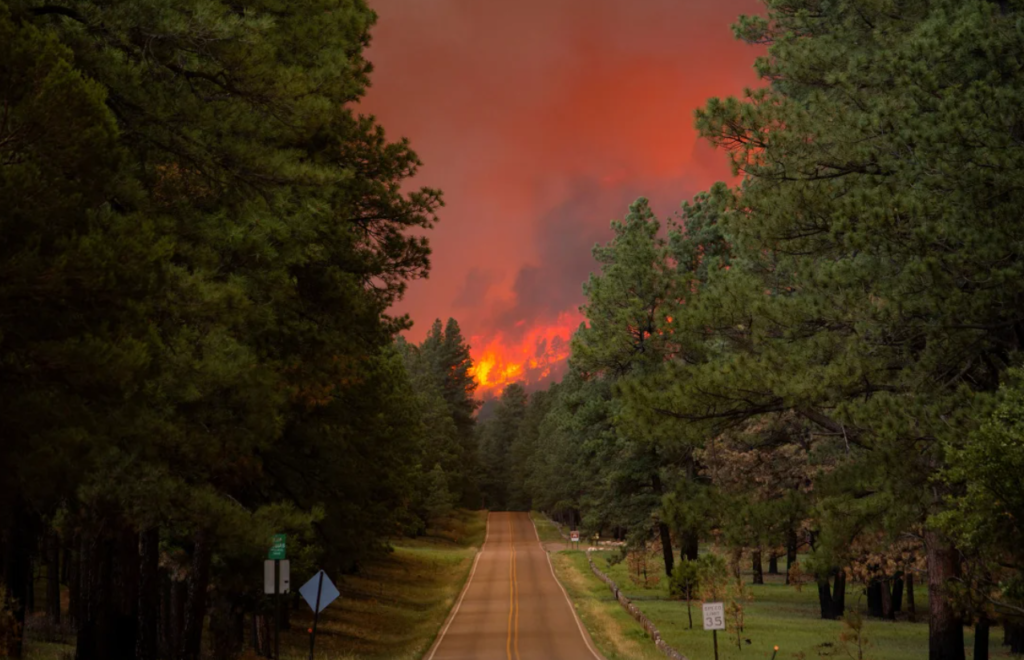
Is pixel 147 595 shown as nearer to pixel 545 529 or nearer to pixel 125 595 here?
pixel 125 595

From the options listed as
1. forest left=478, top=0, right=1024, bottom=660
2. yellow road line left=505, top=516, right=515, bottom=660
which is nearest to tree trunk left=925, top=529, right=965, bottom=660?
forest left=478, top=0, right=1024, bottom=660

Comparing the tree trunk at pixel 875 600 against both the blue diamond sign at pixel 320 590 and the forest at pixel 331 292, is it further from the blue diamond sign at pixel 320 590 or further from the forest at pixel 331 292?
the blue diamond sign at pixel 320 590

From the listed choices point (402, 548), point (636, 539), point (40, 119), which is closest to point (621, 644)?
point (636, 539)

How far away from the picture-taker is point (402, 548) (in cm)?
7519

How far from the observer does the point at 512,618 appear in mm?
39500

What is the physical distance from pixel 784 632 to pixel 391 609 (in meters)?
18.1

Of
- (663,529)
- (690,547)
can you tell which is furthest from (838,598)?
(663,529)

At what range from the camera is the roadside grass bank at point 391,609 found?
30625 mm

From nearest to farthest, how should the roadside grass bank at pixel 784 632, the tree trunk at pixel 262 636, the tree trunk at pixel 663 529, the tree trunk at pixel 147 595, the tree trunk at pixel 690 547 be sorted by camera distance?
the tree trunk at pixel 147 595, the tree trunk at pixel 262 636, the roadside grass bank at pixel 784 632, the tree trunk at pixel 690 547, the tree trunk at pixel 663 529

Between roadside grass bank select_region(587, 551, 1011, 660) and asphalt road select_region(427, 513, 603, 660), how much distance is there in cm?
323

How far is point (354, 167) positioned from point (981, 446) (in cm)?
1229

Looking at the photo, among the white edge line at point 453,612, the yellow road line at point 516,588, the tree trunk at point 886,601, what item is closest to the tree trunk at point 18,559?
the white edge line at point 453,612

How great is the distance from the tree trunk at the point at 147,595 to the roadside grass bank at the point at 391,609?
8.32 meters

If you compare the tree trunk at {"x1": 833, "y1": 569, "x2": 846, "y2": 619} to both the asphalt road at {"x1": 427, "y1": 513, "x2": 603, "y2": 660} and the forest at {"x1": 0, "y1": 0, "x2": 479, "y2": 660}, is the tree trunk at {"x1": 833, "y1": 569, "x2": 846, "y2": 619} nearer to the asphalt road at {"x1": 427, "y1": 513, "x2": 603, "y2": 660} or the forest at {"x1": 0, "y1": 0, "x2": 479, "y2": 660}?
the asphalt road at {"x1": 427, "y1": 513, "x2": 603, "y2": 660}
